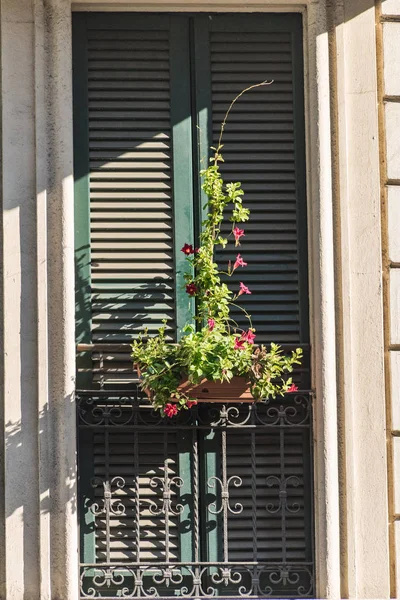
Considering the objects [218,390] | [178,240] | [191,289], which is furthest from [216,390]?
[178,240]

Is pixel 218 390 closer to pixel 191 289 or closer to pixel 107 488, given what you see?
pixel 191 289

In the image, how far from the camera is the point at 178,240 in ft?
25.8

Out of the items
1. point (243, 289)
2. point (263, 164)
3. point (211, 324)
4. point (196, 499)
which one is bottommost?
point (196, 499)

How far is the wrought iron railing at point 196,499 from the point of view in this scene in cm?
762

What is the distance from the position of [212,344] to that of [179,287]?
562 mm

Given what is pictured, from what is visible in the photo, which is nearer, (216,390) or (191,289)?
(216,390)

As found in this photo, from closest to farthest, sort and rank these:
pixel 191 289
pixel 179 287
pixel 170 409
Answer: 1. pixel 170 409
2. pixel 191 289
3. pixel 179 287

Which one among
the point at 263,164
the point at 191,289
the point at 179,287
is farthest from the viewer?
the point at 263,164

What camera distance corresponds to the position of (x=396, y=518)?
768cm

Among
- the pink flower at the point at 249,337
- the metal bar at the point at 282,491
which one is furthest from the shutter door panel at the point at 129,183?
the metal bar at the point at 282,491

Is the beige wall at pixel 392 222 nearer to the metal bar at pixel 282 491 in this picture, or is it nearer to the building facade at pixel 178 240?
the building facade at pixel 178 240

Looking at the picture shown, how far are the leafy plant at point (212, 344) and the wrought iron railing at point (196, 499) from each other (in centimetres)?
28

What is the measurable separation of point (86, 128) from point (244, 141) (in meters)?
0.84

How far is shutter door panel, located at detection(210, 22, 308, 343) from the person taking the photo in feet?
25.8
